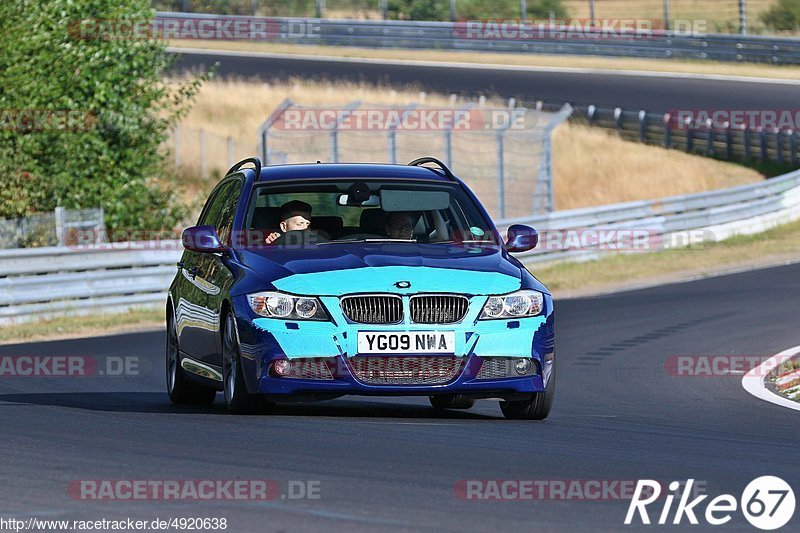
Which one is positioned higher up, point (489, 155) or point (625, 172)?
point (489, 155)

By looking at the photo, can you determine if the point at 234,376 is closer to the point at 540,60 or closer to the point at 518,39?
the point at 540,60

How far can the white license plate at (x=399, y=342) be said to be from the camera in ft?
31.0

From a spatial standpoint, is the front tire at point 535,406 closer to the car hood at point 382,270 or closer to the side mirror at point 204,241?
the car hood at point 382,270

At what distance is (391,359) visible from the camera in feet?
31.0

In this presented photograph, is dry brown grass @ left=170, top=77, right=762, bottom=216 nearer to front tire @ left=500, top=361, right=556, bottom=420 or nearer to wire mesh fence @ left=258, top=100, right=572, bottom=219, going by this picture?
wire mesh fence @ left=258, top=100, right=572, bottom=219

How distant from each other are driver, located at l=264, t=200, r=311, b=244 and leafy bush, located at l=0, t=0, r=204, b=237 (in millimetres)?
16015

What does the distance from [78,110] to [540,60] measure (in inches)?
1244

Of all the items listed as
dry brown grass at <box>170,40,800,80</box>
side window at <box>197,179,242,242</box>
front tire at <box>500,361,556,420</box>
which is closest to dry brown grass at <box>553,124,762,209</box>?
dry brown grass at <box>170,40,800,80</box>

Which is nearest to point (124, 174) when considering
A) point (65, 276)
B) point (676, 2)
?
point (65, 276)

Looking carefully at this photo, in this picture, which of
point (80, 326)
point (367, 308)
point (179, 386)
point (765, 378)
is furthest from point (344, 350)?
point (80, 326)

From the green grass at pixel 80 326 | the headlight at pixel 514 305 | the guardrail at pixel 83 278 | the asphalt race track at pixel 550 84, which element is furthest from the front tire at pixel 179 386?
the asphalt race track at pixel 550 84

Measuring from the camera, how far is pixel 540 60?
5653 centimetres

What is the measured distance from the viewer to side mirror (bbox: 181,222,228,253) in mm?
10414

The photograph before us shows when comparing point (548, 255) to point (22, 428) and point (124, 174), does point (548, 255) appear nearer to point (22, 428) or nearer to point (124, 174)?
point (124, 174)
